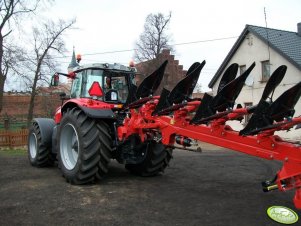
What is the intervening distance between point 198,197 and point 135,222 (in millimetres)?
1476

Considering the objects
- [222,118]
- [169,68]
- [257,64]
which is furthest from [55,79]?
[169,68]

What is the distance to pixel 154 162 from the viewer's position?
755 centimetres

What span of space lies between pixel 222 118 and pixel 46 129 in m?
5.23

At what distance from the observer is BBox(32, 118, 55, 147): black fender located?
880cm

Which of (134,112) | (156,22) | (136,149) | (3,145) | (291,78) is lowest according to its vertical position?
(3,145)

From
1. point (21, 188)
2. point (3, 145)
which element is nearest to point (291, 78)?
point (3, 145)

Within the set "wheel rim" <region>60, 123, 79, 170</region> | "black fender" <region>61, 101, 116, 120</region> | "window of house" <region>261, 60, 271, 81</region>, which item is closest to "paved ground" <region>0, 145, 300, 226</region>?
"wheel rim" <region>60, 123, 79, 170</region>

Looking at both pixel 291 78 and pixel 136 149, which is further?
pixel 291 78

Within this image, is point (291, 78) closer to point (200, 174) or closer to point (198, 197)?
point (200, 174)

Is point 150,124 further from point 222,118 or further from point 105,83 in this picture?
point 105,83

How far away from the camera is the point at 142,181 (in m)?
7.19
